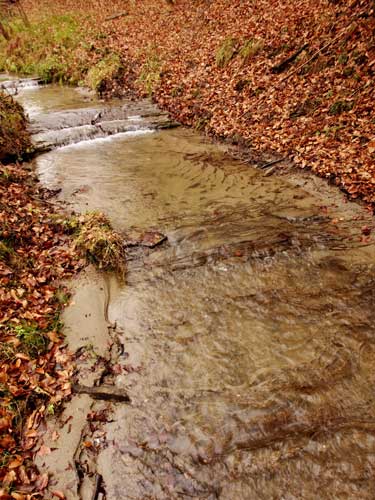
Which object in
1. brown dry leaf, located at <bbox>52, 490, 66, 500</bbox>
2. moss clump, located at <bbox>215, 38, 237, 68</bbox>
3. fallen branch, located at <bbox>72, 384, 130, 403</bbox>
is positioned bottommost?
brown dry leaf, located at <bbox>52, 490, 66, 500</bbox>

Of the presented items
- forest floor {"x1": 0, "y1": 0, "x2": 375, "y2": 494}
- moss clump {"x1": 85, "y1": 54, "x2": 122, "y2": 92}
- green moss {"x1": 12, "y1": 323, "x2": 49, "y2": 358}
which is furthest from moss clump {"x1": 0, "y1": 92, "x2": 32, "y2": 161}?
green moss {"x1": 12, "y1": 323, "x2": 49, "y2": 358}

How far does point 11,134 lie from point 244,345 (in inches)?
305

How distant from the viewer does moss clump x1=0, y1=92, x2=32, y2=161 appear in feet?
27.7

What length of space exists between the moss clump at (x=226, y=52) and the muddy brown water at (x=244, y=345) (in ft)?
19.3

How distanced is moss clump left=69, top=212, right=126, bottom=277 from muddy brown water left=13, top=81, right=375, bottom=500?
20cm

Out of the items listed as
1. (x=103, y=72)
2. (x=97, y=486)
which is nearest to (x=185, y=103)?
(x=103, y=72)

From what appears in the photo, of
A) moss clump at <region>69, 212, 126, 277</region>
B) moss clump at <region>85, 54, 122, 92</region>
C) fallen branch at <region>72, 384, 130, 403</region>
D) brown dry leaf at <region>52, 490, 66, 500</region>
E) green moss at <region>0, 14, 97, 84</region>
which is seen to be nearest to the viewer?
brown dry leaf at <region>52, 490, 66, 500</region>

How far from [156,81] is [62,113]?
3454 mm

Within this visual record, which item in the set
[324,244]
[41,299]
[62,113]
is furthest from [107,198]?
[62,113]

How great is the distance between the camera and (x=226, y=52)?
1118 cm

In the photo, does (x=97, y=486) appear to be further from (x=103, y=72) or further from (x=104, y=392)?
(x=103, y=72)

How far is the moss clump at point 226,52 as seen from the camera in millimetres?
11094

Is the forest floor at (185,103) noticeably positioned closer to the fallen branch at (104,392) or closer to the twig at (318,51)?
the twig at (318,51)

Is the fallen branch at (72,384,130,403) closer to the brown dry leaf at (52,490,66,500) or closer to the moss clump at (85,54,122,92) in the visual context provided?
the brown dry leaf at (52,490,66,500)
